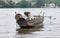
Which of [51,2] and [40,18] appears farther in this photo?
[51,2]

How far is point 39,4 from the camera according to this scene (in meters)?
35.2

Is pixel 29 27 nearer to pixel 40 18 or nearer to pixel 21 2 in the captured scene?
pixel 40 18

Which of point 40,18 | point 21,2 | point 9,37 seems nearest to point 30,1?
point 21,2

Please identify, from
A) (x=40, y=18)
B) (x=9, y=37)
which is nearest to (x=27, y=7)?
(x=40, y=18)

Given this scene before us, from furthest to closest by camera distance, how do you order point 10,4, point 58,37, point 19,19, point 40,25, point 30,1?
point 10,4, point 30,1, point 40,25, point 19,19, point 58,37

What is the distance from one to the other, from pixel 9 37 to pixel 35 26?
13.2 feet

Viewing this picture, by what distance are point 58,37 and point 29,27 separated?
150 inches

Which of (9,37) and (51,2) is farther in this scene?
(51,2)

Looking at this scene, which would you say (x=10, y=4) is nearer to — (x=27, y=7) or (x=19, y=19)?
(x=27, y=7)

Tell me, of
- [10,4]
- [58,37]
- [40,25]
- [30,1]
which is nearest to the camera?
[58,37]

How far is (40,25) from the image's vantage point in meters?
15.6

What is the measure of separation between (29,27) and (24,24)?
13.7 inches

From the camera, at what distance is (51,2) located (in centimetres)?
3428

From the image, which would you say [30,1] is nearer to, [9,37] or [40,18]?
[40,18]
